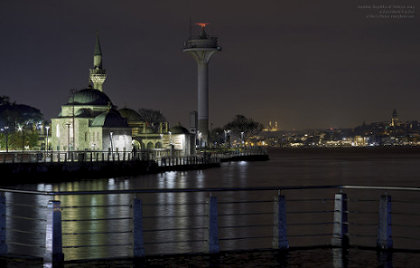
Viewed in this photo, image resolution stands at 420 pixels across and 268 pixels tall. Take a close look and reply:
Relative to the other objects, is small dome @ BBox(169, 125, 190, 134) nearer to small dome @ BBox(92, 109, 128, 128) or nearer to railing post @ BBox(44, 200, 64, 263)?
small dome @ BBox(92, 109, 128, 128)

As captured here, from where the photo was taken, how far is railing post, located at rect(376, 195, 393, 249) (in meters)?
15.2

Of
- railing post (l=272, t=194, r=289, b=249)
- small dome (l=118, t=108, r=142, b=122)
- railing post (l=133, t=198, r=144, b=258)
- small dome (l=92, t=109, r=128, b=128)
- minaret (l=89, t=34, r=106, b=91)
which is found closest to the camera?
railing post (l=133, t=198, r=144, b=258)

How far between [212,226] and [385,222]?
12.0 ft

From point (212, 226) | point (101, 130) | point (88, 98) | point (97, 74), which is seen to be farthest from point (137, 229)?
point (97, 74)

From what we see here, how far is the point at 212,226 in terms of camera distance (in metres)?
14.7

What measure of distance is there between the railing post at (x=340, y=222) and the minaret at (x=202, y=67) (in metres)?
154

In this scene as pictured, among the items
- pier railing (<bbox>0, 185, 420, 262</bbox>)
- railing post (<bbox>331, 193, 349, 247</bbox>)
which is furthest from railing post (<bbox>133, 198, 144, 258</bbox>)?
railing post (<bbox>331, 193, 349, 247</bbox>)

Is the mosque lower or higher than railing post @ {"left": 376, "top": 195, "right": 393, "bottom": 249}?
higher

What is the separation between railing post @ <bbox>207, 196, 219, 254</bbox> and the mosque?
84.7 meters

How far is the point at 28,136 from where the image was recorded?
13750 cm

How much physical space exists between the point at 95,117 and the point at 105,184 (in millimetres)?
49350

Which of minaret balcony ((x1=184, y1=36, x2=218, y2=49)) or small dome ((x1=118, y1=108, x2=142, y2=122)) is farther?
minaret balcony ((x1=184, y1=36, x2=218, y2=49))

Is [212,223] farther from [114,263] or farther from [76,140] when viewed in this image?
[76,140]

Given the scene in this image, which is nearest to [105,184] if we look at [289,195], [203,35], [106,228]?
[289,195]
